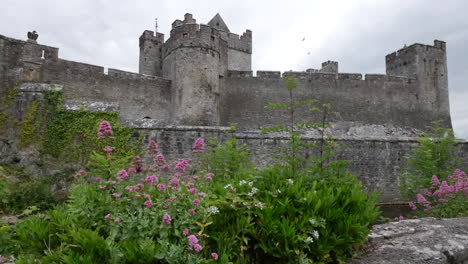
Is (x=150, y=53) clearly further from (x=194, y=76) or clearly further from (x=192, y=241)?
(x=192, y=241)

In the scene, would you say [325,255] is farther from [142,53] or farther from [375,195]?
[142,53]

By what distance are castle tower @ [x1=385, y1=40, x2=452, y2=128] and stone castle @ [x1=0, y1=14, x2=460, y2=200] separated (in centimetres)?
8

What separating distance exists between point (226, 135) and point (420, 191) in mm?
5918

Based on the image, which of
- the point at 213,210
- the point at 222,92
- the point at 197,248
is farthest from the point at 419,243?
the point at 222,92

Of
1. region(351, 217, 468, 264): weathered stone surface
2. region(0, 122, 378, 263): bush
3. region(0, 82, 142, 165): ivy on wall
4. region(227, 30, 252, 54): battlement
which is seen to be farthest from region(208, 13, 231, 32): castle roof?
region(0, 122, 378, 263): bush

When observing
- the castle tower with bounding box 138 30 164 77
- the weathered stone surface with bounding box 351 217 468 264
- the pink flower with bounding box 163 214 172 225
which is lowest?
the weathered stone surface with bounding box 351 217 468 264

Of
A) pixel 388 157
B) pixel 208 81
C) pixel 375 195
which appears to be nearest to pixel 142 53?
Result: pixel 208 81

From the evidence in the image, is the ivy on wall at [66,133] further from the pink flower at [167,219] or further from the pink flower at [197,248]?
the pink flower at [197,248]

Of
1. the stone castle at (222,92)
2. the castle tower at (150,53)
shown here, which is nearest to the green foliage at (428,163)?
the stone castle at (222,92)

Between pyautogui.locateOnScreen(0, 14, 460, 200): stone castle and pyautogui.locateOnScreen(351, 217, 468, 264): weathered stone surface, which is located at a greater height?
pyautogui.locateOnScreen(0, 14, 460, 200): stone castle

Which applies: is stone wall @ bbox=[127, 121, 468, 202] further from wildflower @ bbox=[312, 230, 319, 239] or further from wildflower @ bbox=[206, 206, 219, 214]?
wildflower @ bbox=[206, 206, 219, 214]

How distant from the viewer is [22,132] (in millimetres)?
9633

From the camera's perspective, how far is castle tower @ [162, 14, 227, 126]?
20.6 metres

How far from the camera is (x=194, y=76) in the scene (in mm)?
20766
